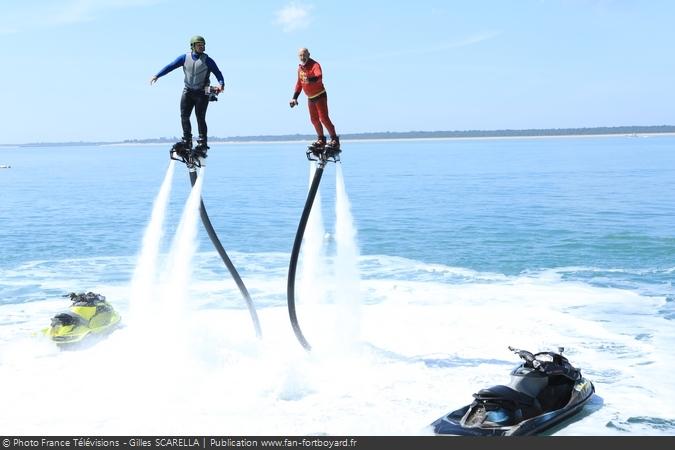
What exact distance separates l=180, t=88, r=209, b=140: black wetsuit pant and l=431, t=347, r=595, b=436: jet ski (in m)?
7.47

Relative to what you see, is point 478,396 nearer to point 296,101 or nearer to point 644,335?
point 296,101

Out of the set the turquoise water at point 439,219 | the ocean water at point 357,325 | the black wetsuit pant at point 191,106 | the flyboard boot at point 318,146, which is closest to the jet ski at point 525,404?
the ocean water at point 357,325

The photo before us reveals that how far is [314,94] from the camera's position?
14695 mm

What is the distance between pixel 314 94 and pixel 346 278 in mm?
5632

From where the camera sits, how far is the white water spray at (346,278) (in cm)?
1725

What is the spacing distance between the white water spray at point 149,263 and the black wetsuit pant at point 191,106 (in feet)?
3.15

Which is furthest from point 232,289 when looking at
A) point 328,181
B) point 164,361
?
point 328,181

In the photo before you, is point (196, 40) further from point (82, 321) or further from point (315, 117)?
point (82, 321)

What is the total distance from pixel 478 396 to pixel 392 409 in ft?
7.48

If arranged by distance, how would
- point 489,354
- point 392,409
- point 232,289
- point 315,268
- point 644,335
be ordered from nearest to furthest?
point 392,409
point 315,268
point 489,354
point 644,335
point 232,289

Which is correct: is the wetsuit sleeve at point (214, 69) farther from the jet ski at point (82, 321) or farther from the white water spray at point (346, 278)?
the jet ski at point (82, 321)

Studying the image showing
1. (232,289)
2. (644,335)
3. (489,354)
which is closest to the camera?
(489,354)

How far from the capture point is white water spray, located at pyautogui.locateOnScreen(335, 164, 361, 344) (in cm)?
1725

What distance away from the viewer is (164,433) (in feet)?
47.5
